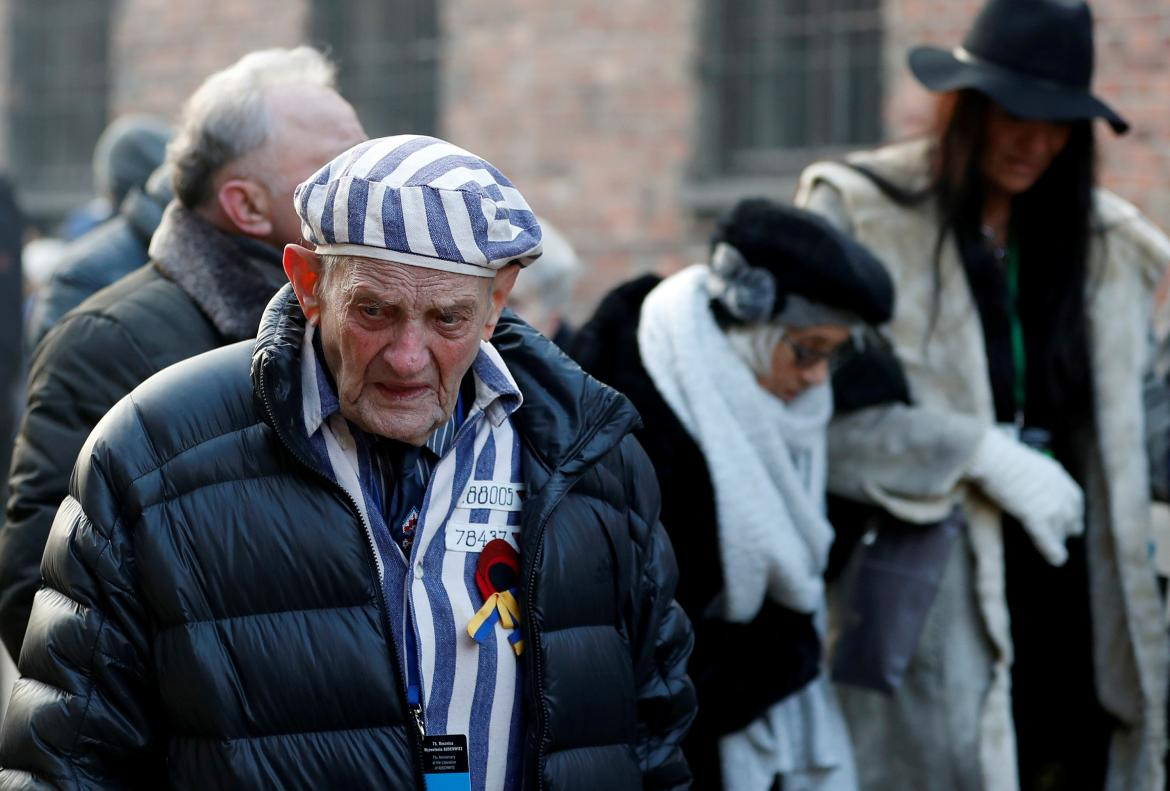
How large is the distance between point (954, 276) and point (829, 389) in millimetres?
496

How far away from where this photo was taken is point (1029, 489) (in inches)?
138

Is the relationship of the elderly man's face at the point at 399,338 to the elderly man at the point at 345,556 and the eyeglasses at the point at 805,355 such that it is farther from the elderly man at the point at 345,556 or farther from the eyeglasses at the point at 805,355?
the eyeglasses at the point at 805,355

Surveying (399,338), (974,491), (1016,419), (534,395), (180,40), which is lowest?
(974,491)

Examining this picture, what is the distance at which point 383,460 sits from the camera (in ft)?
7.14

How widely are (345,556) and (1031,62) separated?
2.38 meters

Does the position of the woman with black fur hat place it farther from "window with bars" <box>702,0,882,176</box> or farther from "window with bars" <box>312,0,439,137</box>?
"window with bars" <box>312,0,439,137</box>

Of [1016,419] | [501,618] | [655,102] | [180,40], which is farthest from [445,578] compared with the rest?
[180,40]

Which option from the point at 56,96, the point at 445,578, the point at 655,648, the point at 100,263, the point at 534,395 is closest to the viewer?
Answer: the point at 445,578

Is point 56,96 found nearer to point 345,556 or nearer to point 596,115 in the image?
point 596,115

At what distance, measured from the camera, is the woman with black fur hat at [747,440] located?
323cm

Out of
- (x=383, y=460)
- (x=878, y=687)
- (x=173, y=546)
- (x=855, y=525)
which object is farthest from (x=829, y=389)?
(x=173, y=546)

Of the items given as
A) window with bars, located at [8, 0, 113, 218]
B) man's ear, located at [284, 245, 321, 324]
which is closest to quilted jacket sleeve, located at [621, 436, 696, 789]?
man's ear, located at [284, 245, 321, 324]

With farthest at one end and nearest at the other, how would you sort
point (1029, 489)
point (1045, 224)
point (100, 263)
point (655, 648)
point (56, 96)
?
1. point (56, 96)
2. point (1045, 224)
3. point (100, 263)
4. point (1029, 489)
5. point (655, 648)

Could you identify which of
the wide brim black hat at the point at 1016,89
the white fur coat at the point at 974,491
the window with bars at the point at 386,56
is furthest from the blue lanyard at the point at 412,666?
the window with bars at the point at 386,56
